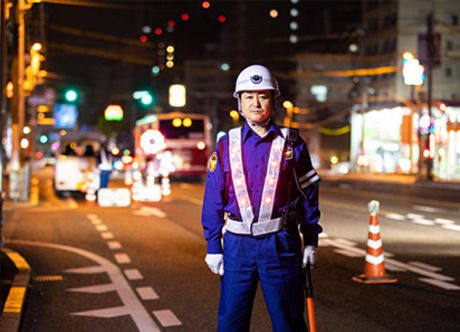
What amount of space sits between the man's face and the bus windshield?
1626 inches

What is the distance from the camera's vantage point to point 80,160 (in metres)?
28.4

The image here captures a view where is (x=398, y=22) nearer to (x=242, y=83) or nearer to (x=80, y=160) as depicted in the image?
(x=80, y=160)

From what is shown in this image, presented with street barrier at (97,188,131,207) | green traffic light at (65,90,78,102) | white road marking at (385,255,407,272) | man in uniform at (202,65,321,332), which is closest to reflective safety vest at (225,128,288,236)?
man in uniform at (202,65,321,332)

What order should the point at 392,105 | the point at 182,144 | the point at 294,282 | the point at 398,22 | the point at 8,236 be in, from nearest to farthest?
the point at 294,282 < the point at 8,236 < the point at 182,144 < the point at 392,105 < the point at 398,22

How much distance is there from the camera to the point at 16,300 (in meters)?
8.45

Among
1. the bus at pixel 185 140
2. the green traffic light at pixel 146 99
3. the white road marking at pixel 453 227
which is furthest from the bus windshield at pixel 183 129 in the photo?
the white road marking at pixel 453 227

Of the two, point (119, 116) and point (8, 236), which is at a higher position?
point (119, 116)

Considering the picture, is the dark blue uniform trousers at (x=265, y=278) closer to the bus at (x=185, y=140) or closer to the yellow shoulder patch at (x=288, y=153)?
the yellow shoulder patch at (x=288, y=153)

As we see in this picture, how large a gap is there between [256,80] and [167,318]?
385 centimetres

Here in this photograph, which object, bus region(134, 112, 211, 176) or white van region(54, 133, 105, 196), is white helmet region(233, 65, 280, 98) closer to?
white van region(54, 133, 105, 196)

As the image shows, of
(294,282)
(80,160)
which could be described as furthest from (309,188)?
(80,160)

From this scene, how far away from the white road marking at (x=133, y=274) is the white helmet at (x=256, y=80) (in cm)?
615

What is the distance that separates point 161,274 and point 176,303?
2.11 m

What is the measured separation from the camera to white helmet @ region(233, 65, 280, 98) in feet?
16.2
